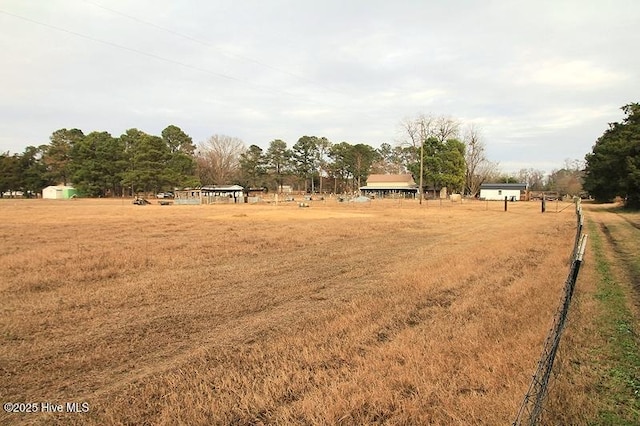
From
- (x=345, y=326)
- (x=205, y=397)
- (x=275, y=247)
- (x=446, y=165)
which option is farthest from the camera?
(x=446, y=165)

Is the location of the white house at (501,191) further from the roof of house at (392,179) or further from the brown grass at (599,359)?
the brown grass at (599,359)

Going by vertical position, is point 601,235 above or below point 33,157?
below

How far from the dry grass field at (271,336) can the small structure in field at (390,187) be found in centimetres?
7687

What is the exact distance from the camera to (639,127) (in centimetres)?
3388

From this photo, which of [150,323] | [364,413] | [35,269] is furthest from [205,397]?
[35,269]

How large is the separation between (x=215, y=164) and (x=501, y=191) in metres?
70.8

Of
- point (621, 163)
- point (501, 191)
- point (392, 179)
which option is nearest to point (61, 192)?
point (392, 179)

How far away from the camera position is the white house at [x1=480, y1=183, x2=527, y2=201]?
73438 millimetres

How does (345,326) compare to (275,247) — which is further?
(275,247)

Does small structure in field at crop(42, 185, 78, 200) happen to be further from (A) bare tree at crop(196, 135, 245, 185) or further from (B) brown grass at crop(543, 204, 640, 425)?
(B) brown grass at crop(543, 204, 640, 425)

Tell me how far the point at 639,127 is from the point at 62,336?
44779 millimetres

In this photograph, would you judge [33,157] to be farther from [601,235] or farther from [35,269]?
[601,235]

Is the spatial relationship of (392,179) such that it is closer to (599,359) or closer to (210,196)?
(210,196)

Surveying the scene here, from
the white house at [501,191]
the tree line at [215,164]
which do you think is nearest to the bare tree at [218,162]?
the tree line at [215,164]
